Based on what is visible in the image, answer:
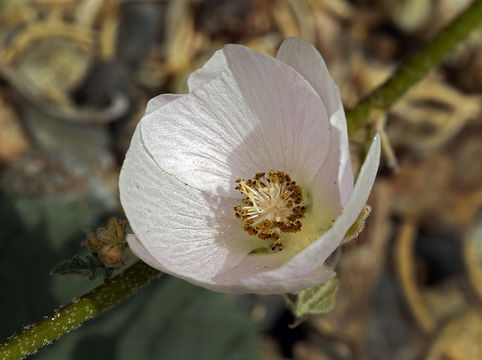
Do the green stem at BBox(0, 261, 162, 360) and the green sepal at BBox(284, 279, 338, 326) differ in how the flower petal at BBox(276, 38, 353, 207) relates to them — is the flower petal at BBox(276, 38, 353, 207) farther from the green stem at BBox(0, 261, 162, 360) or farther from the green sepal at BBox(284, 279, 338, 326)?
the green stem at BBox(0, 261, 162, 360)

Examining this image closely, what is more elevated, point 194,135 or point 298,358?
point 194,135

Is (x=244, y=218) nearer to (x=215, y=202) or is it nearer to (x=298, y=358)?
Result: (x=215, y=202)

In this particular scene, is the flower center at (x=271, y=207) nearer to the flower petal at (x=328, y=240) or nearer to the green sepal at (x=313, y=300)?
the green sepal at (x=313, y=300)

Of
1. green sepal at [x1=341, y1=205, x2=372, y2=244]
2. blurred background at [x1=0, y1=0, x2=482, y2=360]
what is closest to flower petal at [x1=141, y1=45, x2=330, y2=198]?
green sepal at [x1=341, y1=205, x2=372, y2=244]

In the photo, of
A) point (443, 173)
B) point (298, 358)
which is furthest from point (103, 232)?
point (443, 173)

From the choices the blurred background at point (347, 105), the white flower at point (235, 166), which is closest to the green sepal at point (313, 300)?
the white flower at point (235, 166)

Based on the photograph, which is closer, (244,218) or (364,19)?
(244,218)

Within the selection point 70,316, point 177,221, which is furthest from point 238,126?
point 70,316

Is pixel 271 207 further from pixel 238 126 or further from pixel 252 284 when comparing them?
pixel 252 284
